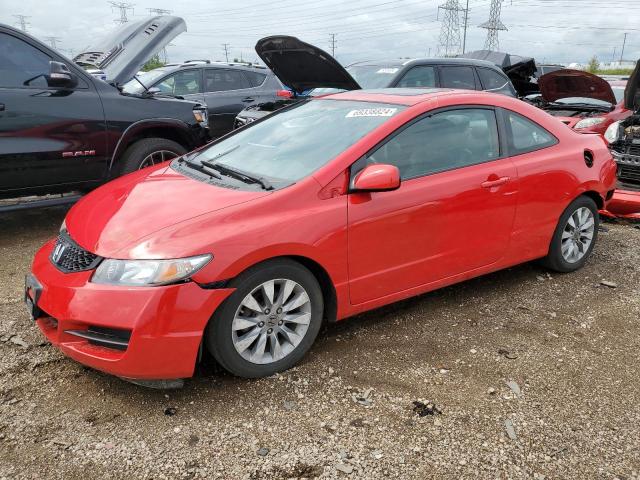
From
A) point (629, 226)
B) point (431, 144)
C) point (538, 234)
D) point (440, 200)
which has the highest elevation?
point (431, 144)

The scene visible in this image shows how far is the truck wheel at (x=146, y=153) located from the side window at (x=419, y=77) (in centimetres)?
337

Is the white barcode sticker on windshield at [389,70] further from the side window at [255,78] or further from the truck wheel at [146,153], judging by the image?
the truck wheel at [146,153]

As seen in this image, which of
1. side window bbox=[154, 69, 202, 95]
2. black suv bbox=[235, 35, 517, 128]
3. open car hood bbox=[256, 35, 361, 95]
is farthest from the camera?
side window bbox=[154, 69, 202, 95]

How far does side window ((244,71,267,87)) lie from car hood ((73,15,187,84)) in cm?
319

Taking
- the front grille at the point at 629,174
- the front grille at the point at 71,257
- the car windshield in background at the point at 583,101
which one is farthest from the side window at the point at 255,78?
the front grille at the point at 71,257

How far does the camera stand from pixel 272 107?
779 cm

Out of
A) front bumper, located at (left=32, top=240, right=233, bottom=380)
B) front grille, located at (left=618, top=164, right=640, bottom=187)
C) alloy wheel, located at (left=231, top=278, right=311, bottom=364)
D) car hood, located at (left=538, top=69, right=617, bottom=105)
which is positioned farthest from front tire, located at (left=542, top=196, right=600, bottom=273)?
car hood, located at (left=538, top=69, right=617, bottom=105)

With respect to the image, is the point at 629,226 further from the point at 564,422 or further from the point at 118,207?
the point at 118,207

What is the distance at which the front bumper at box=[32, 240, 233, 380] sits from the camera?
97.1 inches

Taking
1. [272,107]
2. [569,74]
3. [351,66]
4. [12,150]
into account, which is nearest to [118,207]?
[12,150]

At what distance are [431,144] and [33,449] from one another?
8.80ft

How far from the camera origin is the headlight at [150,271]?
249 cm

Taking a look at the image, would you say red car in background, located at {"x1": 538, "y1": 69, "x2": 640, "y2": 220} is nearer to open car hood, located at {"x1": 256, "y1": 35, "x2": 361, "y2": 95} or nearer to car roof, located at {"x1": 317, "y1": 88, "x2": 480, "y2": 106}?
open car hood, located at {"x1": 256, "y1": 35, "x2": 361, "y2": 95}

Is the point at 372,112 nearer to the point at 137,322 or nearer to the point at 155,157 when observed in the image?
the point at 137,322
